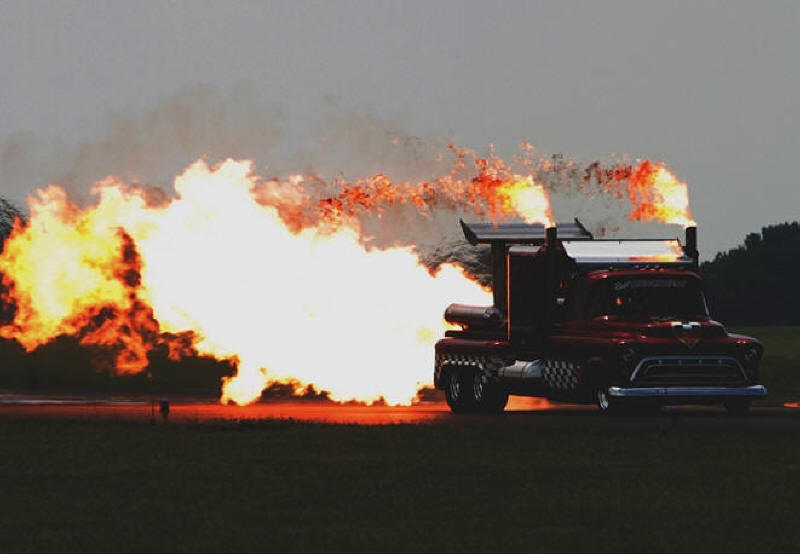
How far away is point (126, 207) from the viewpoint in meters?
42.7

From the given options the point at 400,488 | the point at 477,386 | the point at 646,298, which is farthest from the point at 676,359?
the point at 400,488

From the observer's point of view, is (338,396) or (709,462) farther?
(338,396)

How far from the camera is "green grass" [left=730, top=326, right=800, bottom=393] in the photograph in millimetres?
→ 55037

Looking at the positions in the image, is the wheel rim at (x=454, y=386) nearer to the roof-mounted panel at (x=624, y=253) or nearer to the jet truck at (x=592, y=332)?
the jet truck at (x=592, y=332)

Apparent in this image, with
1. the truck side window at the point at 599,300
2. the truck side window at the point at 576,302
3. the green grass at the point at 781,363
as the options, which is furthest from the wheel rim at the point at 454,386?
the green grass at the point at 781,363

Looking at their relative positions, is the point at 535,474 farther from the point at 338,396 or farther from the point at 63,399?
the point at 63,399

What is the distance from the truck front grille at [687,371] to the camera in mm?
→ 34094

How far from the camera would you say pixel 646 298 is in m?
35.4

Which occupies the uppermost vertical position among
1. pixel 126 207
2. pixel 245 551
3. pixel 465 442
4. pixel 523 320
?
pixel 126 207

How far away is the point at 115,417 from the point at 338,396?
7.41 meters

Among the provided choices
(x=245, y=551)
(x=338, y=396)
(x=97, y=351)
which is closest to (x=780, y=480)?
(x=245, y=551)

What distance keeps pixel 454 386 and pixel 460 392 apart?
0.86 ft

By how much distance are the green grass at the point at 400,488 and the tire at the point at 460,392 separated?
561 cm

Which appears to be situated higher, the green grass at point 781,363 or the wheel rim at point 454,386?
the green grass at point 781,363
